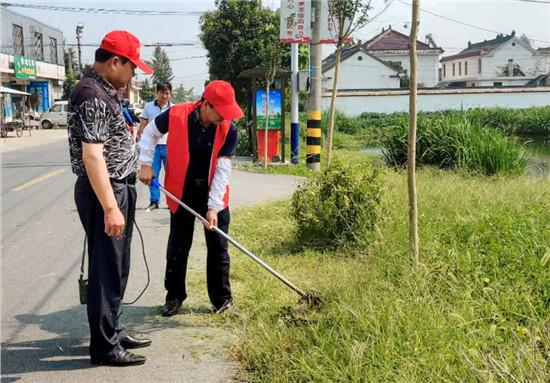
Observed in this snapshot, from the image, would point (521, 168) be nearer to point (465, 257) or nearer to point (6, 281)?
point (465, 257)

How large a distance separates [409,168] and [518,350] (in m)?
1.60

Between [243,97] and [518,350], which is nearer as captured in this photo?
[518,350]

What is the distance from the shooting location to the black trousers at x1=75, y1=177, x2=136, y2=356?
3471 millimetres

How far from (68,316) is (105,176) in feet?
5.29

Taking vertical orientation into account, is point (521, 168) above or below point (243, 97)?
below

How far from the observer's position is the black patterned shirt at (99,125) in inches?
129

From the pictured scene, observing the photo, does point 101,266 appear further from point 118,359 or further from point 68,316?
point 68,316

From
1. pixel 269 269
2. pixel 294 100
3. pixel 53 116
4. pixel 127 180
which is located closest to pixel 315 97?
pixel 294 100

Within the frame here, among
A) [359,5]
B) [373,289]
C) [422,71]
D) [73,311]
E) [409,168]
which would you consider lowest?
[73,311]

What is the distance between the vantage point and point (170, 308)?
4.38 meters

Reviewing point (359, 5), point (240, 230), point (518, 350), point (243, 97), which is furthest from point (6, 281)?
point (243, 97)

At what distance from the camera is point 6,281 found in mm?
5219

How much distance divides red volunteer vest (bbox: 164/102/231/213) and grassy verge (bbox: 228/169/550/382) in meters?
1.01

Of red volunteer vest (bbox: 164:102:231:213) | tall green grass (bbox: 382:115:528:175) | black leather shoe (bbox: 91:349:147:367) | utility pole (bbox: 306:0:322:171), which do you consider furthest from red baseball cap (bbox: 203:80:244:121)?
utility pole (bbox: 306:0:322:171)
